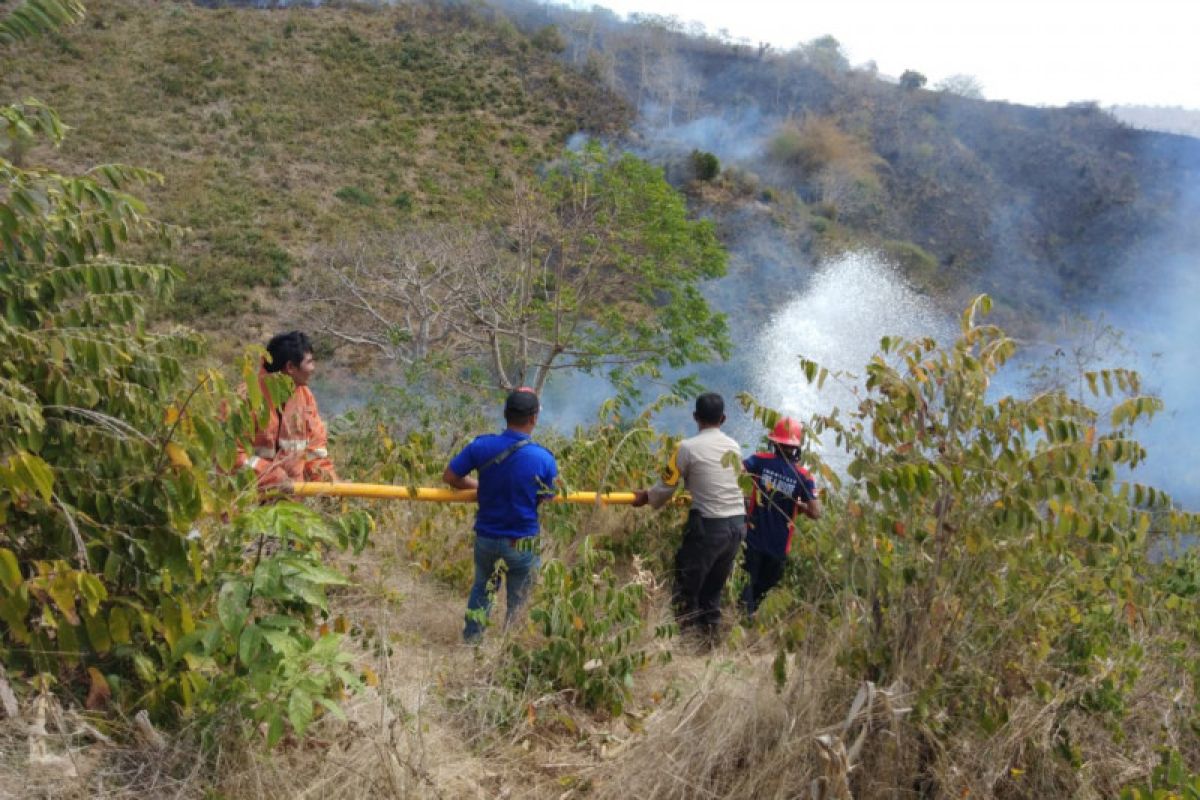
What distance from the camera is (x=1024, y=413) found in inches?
100

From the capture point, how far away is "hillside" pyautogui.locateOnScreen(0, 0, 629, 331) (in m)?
25.9

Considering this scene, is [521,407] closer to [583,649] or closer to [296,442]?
[296,442]

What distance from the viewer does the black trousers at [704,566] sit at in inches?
171

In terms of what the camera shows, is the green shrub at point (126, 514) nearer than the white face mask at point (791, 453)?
Yes

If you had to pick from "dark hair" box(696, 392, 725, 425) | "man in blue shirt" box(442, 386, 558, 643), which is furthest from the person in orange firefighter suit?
"dark hair" box(696, 392, 725, 425)

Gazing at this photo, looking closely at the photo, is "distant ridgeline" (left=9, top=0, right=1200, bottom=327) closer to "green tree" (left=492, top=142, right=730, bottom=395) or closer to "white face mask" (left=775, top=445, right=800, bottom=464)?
"green tree" (left=492, top=142, right=730, bottom=395)

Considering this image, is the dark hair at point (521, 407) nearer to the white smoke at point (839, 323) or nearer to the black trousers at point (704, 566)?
the black trousers at point (704, 566)

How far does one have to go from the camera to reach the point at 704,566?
4.39 metres

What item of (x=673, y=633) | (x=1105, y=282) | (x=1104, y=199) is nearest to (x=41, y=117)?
(x=673, y=633)

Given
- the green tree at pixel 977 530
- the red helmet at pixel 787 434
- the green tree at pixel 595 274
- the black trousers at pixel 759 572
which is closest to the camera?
the green tree at pixel 977 530

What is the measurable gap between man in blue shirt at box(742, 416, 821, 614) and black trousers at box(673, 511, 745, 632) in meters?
0.26

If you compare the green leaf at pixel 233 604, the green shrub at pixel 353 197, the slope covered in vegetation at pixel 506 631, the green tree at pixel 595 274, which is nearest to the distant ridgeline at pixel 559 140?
the green shrub at pixel 353 197

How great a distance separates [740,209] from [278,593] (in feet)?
123

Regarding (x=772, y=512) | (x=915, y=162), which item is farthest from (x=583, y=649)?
(x=915, y=162)
